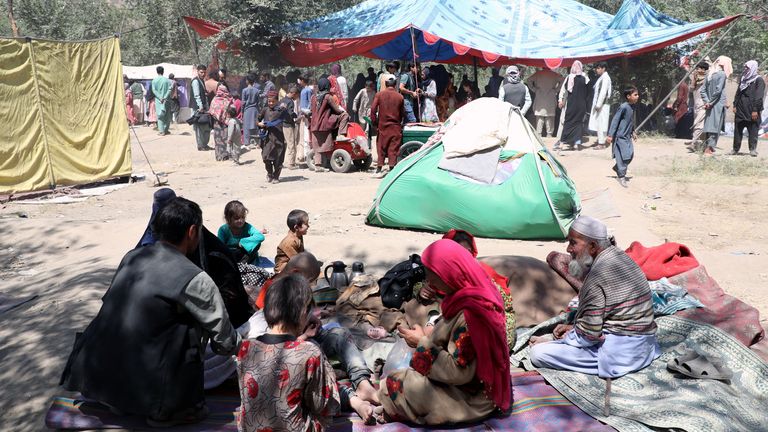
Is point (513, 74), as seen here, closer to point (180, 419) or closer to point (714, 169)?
point (714, 169)

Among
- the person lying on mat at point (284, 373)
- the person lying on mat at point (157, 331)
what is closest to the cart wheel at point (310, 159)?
the person lying on mat at point (157, 331)

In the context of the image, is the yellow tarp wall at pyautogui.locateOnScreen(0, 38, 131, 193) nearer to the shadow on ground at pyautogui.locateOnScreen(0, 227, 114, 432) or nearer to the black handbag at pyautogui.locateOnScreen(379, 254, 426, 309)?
the shadow on ground at pyautogui.locateOnScreen(0, 227, 114, 432)

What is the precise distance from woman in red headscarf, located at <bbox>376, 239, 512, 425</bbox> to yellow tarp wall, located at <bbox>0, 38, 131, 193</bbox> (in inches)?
333

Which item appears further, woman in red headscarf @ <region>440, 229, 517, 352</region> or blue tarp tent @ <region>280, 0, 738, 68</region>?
blue tarp tent @ <region>280, 0, 738, 68</region>

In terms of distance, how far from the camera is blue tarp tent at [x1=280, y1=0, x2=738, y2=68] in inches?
Answer: 535

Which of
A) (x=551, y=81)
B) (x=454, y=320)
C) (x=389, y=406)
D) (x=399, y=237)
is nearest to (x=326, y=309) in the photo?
(x=389, y=406)

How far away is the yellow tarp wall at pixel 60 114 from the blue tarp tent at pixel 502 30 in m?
5.21

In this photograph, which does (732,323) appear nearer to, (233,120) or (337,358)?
(337,358)

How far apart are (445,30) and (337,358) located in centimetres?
1109

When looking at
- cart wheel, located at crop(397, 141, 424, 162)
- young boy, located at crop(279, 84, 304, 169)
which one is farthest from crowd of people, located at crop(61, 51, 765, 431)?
young boy, located at crop(279, 84, 304, 169)

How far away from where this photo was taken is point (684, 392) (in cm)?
350

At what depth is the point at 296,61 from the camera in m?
16.1

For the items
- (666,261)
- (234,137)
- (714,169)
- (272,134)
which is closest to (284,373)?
(666,261)

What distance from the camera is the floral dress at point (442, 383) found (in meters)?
2.97
